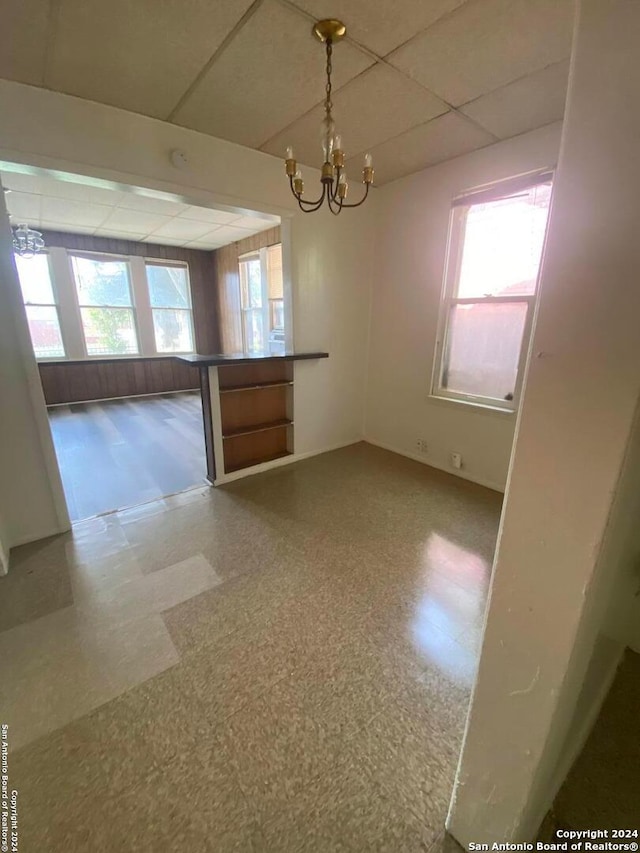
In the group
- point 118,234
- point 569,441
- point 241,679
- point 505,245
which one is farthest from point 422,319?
point 118,234

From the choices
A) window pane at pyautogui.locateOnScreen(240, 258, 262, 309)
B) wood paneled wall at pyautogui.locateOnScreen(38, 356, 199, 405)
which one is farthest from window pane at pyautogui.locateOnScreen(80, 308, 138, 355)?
window pane at pyautogui.locateOnScreen(240, 258, 262, 309)

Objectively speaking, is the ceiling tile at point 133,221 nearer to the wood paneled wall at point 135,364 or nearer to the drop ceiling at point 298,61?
the wood paneled wall at point 135,364

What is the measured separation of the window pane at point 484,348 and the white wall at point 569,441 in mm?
2341

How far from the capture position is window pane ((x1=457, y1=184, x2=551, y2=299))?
2.53 metres

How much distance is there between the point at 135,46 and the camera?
1652 mm

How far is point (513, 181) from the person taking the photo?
2.54m

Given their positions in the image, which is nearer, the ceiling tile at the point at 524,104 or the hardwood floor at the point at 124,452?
the ceiling tile at the point at 524,104

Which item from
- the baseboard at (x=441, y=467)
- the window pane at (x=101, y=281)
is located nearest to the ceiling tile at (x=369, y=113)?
the baseboard at (x=441, y=467)

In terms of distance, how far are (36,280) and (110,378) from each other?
69.0 inches

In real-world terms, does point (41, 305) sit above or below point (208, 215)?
below

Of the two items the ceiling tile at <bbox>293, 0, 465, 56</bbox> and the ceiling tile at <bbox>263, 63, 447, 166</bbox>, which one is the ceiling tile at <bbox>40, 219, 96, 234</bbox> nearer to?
the ceiling tile at <bbox>263, 63, 447, 166</bbox>

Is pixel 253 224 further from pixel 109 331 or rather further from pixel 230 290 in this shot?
pixel 109 331

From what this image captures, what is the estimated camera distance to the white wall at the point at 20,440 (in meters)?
2.03

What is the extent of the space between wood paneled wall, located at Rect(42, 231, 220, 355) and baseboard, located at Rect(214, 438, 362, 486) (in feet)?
14.2
